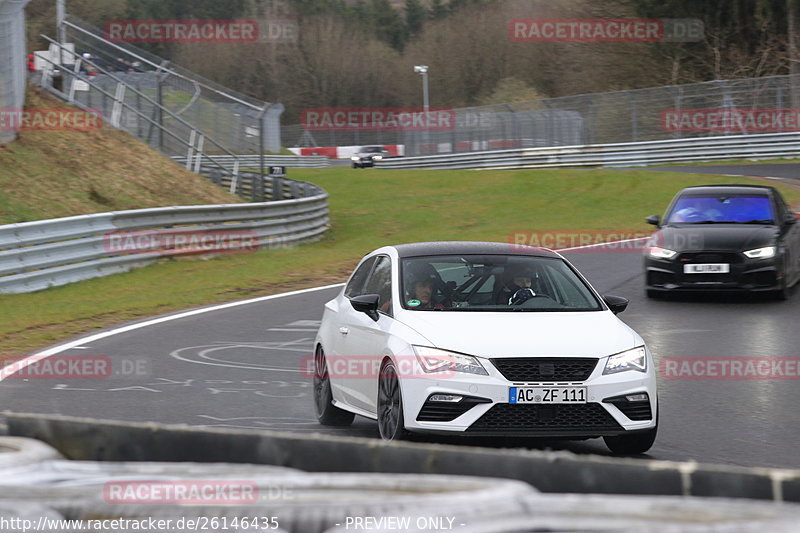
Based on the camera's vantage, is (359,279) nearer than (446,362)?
No

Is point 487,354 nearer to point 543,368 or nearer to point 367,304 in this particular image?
point 543,368

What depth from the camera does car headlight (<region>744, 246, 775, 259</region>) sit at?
16.2 m

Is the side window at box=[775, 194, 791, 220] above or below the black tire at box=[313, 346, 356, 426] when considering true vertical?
above

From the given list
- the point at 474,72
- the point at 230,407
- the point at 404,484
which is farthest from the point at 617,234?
the point at 474,72

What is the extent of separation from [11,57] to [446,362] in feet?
74.4

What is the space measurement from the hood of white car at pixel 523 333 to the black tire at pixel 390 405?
34cm

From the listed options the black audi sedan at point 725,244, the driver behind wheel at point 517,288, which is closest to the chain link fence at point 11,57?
the black audi sedan at point 725,244

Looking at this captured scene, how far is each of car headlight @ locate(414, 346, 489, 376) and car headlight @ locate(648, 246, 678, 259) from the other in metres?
9.30

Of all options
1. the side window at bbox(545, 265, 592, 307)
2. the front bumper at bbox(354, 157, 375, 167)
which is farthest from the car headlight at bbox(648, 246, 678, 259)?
the front bumper at bbox(354, 157, 375, 167)

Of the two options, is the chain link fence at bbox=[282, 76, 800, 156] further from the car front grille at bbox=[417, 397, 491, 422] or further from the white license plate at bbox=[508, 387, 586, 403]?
the car front grille at bbox=[417, 397, 491, 422]

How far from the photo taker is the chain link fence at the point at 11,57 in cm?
2725

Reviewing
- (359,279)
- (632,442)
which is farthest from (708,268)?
(632,442)

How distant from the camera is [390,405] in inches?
317

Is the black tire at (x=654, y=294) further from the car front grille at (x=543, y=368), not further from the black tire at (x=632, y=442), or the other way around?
the car front grille at (x=543, y=368)
